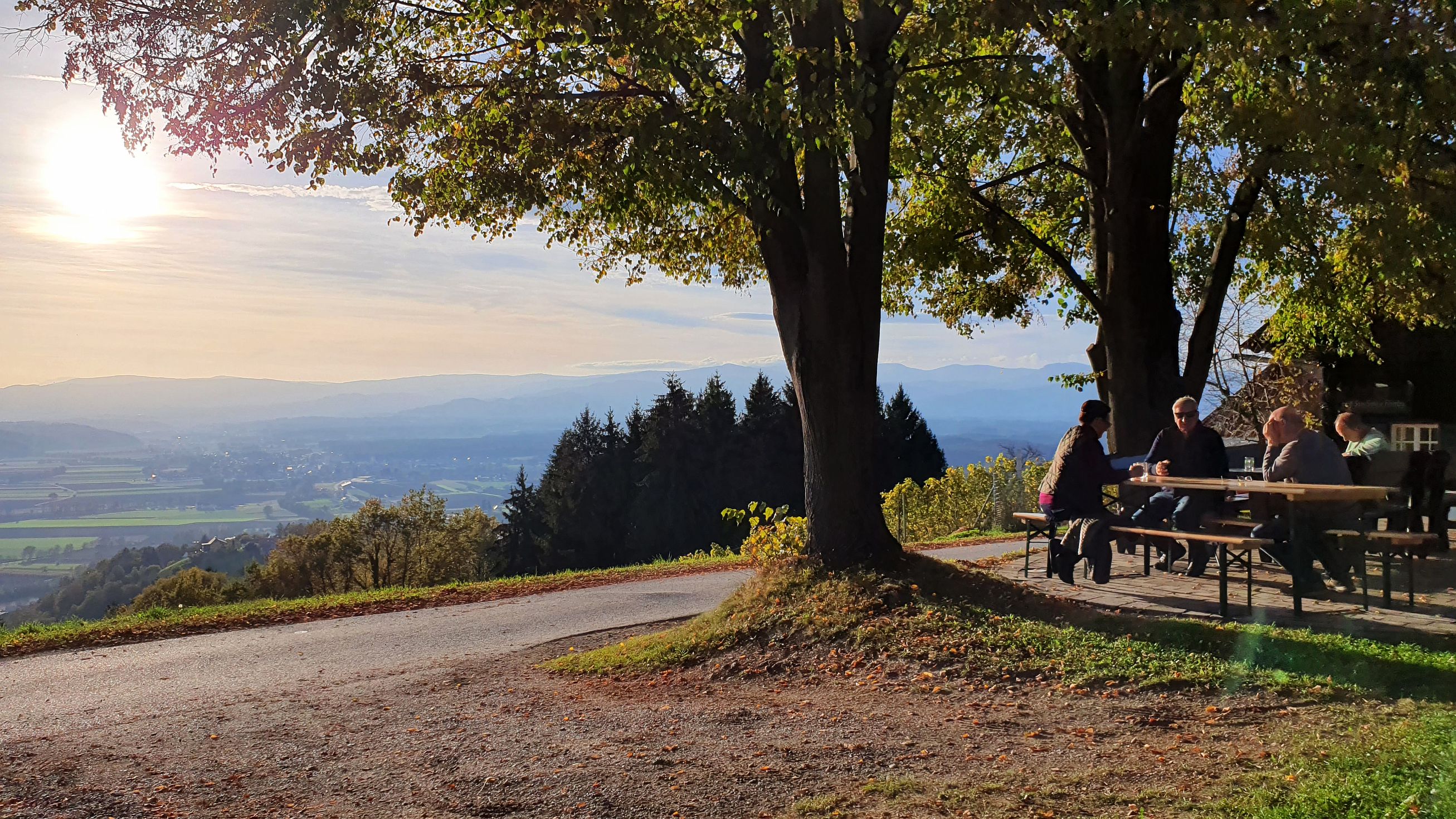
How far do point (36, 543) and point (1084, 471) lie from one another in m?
152

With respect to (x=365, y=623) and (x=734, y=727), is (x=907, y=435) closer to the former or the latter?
(x=365, y=623)

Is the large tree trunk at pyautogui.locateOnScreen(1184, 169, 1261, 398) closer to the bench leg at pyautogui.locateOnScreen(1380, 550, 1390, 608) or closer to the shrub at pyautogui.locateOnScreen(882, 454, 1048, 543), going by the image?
the bench leg at pyautogui.locateOnScreen(1380, 550, 1390, 608)

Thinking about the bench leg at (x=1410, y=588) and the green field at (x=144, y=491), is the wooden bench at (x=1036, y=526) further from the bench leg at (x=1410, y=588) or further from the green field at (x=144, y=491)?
the green field at (x=144, y=491)

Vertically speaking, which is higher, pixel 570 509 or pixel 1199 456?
pixel 1199 456

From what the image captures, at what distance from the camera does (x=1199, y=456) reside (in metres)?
10.3

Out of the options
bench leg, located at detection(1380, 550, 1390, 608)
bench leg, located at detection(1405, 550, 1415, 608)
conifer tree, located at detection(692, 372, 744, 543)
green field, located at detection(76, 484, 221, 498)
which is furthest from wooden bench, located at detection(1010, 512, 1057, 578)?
green field, located at detection(76, 484, 221, 498)

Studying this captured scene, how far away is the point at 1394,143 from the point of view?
28.3 ft

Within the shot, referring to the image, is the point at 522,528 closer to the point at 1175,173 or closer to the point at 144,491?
the point at 1175,173

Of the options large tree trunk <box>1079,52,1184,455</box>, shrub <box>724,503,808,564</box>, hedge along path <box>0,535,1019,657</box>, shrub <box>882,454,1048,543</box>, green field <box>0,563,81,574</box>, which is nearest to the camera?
shrub <box>724,503,808,564</box>

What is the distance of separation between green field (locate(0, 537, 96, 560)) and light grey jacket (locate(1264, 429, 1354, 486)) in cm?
14019

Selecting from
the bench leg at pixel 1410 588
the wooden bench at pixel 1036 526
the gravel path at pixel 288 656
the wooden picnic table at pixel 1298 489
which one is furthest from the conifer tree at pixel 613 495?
the bench leg at pixel 1410 588

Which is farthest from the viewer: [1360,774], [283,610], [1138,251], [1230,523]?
[1138,251]

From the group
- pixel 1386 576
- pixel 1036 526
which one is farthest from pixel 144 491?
pixel 1386 576

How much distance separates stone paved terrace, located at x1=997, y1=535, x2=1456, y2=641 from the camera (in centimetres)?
762
